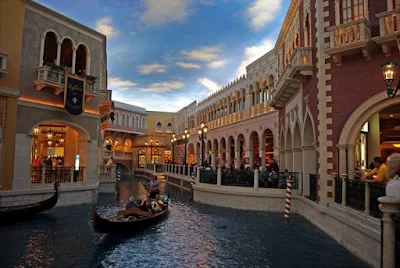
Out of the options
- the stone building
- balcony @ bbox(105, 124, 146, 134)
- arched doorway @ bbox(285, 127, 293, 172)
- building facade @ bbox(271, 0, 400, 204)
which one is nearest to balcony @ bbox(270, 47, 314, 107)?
building facade @ bbox(271, 0, 400, 204)

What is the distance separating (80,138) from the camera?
13.4 meters

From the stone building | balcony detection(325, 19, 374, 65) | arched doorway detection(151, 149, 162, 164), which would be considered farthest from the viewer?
arched doorway detection(151, 149, 162, 164)

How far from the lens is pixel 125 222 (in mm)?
7898

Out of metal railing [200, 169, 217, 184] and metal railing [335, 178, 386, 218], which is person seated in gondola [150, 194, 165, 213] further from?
metal railing [335, 178, 386, 218]

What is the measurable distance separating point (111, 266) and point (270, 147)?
1778 centimetres

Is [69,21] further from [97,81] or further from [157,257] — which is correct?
[157,257]

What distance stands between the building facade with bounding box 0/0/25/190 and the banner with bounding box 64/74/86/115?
159cm

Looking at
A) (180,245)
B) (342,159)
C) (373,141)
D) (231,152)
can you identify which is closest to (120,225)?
(180,245)

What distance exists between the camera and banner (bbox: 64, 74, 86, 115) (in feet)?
38.5

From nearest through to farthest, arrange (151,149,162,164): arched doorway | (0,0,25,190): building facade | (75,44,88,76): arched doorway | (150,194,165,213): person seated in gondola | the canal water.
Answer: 1. the canal water
2. (150,194,165,213): person seated in gondola
3. (0,0,25,190): building facade
4. (75,44,88,76): arched doorway
5. (151,149,162,164): arched doorway

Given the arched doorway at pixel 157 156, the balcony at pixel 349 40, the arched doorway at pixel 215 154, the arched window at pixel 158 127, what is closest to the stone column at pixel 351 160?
the balcony at pixel 349 40

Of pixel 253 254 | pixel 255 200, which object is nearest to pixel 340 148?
pixel 253 254

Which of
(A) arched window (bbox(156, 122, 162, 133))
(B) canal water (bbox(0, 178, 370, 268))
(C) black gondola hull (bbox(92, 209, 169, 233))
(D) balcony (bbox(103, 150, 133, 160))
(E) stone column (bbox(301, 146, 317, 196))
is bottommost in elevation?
(B) canal water (bbox(0, 178, 370, 268))

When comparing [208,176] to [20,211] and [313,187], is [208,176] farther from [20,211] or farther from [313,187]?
[20,211]
